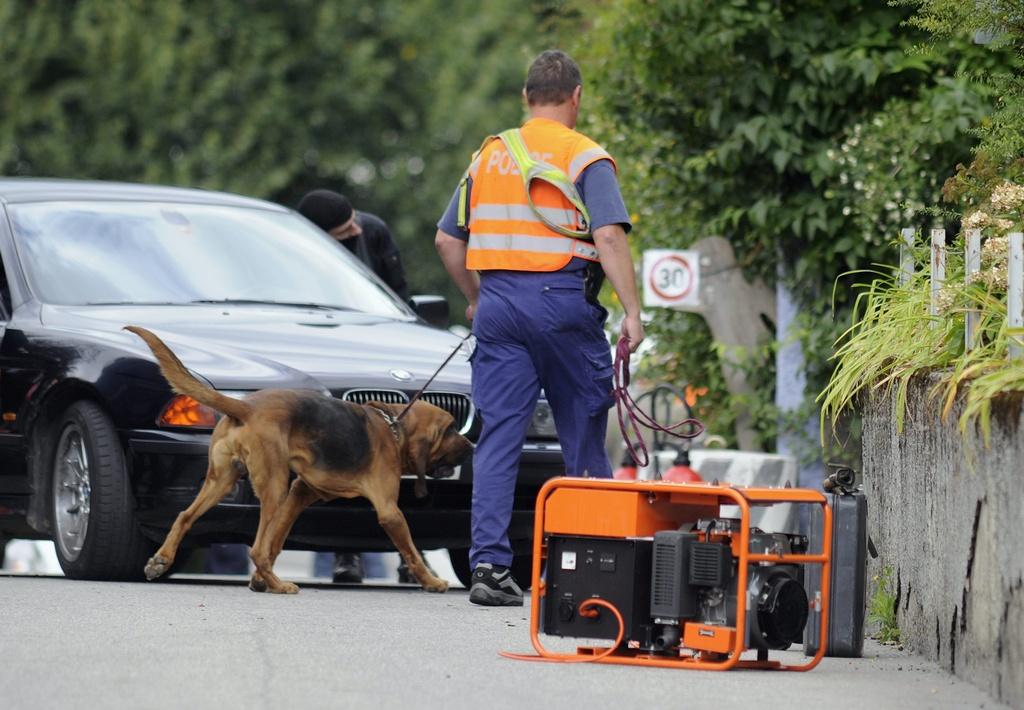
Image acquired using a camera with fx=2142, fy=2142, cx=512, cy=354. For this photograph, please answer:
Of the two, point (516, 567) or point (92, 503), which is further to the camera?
point (516, 567)

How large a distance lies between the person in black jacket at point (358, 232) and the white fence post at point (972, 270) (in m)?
5.15

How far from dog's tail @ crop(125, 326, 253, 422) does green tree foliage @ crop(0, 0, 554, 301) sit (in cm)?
2072

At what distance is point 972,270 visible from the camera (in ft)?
21.8

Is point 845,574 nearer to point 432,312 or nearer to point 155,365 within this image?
point 155,365

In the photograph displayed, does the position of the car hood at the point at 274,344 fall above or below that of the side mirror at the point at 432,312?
below

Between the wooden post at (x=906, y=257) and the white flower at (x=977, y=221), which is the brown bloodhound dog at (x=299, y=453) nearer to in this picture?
the wooden post at (x=906, y=257)

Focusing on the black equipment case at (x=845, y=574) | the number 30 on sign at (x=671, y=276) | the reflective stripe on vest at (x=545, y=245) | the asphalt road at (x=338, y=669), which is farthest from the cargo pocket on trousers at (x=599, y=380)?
the number 30 on sign at (x=671, y=276)

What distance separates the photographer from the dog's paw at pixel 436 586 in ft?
28.6

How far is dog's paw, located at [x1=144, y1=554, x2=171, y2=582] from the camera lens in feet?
27.0

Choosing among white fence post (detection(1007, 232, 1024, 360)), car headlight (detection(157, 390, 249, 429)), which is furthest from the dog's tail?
white fence post (detection(1007, 232, 1024, 360))

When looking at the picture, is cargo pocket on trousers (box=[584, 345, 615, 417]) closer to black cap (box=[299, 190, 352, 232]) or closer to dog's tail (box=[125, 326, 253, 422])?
dog's tail (box=[125, 326, 253, 422])

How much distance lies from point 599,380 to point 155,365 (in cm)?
180

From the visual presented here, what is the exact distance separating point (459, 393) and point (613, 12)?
170 inches

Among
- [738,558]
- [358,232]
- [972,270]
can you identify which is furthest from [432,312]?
[738,558]
